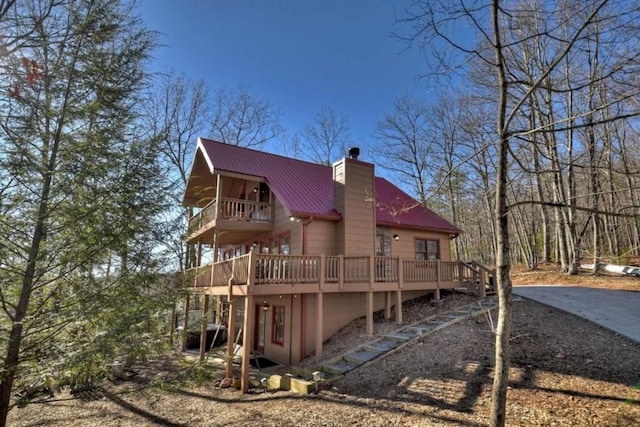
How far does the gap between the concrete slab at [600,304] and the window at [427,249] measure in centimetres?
364

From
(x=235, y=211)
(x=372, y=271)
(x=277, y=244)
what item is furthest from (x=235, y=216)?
(x=372, y=271)

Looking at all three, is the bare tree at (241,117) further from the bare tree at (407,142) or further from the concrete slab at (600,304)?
the concrete slab at (600,304)

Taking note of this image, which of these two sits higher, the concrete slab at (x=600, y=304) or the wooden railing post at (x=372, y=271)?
the wooden railing post at (x=372, y=271)

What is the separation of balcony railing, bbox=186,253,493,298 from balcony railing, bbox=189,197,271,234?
76.1 inches

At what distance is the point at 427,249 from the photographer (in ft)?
52.1

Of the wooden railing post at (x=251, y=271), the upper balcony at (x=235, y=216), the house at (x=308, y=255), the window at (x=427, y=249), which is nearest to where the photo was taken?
the wooden railing post at (x=251, y=271)

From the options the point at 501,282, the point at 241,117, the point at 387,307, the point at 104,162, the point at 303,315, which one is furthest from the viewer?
the point at 241,117

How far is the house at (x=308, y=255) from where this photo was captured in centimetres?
1061

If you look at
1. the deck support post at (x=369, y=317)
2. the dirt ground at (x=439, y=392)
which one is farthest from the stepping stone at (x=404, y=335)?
the deck support post at (x=369, y=317)

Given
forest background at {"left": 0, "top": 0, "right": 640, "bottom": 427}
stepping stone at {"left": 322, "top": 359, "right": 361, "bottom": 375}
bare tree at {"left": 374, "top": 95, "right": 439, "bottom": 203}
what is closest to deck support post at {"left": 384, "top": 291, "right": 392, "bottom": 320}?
stepping stone at {"left": 322, "top": 359, "right": 361, "bottom": 375}

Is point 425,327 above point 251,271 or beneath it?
beneath

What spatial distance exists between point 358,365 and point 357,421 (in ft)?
9.57

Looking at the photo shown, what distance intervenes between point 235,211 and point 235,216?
27 cm

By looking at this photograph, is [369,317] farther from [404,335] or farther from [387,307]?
[387,307]
